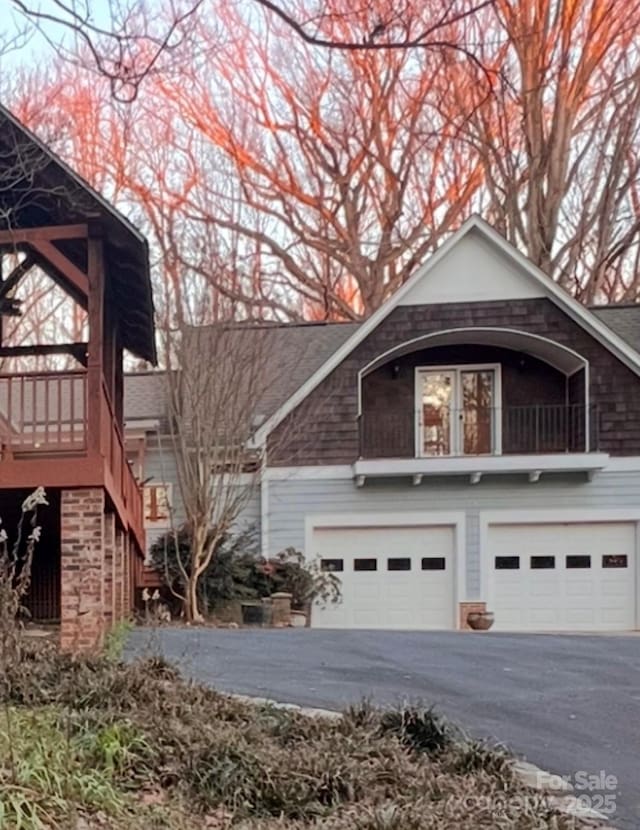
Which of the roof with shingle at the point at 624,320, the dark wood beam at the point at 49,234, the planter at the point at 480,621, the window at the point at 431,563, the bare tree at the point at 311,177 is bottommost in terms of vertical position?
the planter at the point at 480,621

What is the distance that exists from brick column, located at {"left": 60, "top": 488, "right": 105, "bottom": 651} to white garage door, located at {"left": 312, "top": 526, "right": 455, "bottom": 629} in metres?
7.35

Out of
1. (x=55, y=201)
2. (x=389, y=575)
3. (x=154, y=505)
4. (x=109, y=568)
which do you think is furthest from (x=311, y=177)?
(x=109, y=568)

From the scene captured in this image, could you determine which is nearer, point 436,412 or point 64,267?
point 64,267

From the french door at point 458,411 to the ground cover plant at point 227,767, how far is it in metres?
11.3

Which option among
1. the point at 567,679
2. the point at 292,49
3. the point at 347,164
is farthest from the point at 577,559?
the point at 347,164

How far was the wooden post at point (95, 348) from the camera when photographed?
361 inches

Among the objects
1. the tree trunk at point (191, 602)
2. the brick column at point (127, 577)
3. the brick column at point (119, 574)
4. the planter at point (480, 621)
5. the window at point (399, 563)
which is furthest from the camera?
the window at point (399, 563)

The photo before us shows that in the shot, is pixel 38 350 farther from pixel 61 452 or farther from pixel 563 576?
pixel 563 576

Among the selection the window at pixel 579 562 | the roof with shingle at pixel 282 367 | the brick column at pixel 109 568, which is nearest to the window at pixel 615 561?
the window at pixel 579 562

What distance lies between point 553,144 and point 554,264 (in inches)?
143

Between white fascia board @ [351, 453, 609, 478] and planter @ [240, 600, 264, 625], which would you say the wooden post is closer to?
planter @ [240, 600, 264, 625]

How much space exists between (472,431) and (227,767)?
515 inches

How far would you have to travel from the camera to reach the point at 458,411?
16.8 metres

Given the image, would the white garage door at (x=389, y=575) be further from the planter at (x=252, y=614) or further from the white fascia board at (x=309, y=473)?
the planter at (x=252, y=614)
